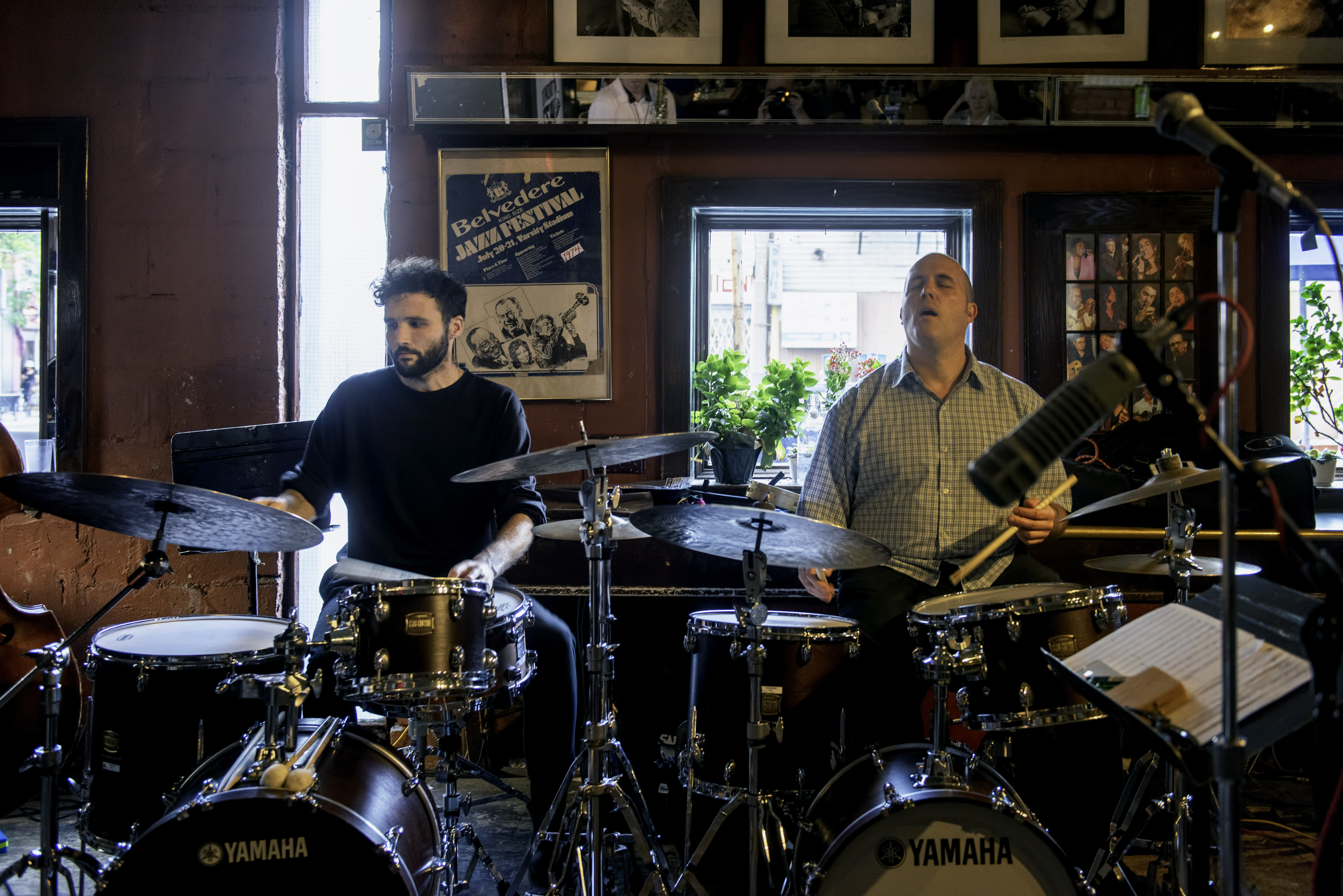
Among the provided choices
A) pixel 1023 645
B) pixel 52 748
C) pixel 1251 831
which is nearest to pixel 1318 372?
pixel 1251 831

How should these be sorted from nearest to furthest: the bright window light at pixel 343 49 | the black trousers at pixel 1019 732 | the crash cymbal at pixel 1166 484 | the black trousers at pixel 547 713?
the crash cymbal at pixel 1166 484 → the black trousers at pixel 1019 732 → the black trousers at pixel 547 713 → the bright window light at pixel 343 49

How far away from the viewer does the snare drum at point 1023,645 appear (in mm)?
2131

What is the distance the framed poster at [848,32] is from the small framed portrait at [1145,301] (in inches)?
49.1

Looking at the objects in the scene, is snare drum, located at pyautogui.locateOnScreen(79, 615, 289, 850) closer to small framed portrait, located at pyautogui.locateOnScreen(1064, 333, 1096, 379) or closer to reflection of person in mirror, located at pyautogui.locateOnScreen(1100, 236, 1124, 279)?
small framed portrait, located at pyautogui.locateOnScreen(1064, 333, 1096, 379)

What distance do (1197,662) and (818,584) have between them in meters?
1.45

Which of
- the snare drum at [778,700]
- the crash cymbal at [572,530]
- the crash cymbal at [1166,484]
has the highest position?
the crash cymbal at [1166,484]

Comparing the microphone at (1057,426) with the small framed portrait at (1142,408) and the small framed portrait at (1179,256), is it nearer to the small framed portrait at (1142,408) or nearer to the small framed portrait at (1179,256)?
the small framed portrait at (1142,408)

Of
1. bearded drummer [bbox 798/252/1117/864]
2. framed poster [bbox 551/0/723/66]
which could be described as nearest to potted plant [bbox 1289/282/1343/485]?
bearded drummer [bbox 798/252/1117/864]

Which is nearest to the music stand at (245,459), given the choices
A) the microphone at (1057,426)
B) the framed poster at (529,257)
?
the framed poster at (529,257)

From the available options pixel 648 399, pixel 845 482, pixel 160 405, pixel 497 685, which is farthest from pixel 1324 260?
pixel 160 405

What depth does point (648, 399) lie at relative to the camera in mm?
3828

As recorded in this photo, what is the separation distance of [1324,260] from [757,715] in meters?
3.41

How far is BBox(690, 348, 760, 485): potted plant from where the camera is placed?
3576 millimetres

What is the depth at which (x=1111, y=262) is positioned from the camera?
377cm
